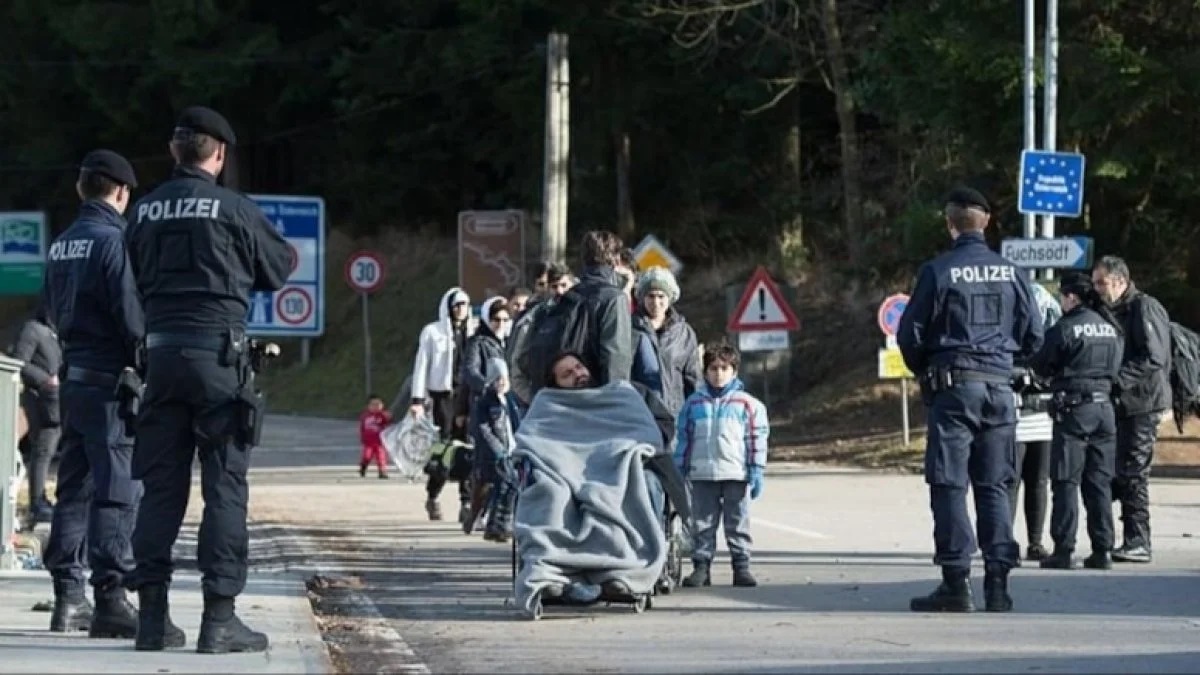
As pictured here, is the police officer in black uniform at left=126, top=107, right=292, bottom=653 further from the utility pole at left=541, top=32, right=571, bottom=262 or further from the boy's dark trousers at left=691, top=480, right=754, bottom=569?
the utility pole at left=541, top=32, right=571, bottom=262

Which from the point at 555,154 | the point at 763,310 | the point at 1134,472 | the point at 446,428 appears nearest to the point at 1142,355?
the point at 1134,472

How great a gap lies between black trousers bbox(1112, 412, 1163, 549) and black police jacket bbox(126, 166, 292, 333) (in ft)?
23.6

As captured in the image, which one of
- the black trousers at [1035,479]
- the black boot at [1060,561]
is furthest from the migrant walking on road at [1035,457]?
the black boot at [1060,561]

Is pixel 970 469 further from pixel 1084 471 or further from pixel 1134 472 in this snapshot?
pixel 1134 472

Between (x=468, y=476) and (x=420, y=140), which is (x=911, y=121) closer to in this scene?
(x=468, y=476)

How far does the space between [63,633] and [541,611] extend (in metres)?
2.42

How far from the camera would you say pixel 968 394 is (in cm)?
1221

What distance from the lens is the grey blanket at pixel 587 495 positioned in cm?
1184

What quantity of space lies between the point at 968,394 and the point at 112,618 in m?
4.32

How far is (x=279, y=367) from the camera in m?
52.1

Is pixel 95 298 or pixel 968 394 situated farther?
pixel 968 394

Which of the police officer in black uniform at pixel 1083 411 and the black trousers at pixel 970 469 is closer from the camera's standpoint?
the black trousers at pixel 970 469

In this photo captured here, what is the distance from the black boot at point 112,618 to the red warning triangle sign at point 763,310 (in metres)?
19.5

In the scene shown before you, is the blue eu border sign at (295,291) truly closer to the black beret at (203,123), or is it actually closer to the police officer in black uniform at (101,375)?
the police officer in black uniform at (101,375)
